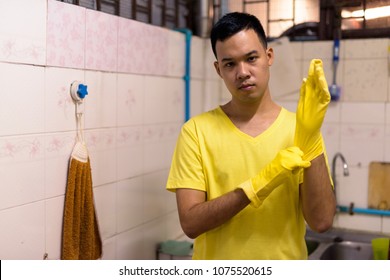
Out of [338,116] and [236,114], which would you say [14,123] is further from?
[338,116]

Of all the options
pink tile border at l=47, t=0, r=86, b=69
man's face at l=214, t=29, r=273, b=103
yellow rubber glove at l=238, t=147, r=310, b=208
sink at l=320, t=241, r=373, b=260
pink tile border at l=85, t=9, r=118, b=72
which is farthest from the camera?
sink at l=320, t=241, r=373, b=260

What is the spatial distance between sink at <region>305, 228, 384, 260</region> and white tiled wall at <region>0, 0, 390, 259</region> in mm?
64

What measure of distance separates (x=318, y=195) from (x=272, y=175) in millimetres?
144

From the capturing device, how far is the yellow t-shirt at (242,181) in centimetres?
135

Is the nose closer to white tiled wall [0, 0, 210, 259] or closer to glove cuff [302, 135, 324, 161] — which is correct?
glove cuff [302, 135, 324, 161]

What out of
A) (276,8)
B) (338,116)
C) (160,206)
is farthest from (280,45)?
(160,206)

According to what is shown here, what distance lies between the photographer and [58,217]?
1.56 m

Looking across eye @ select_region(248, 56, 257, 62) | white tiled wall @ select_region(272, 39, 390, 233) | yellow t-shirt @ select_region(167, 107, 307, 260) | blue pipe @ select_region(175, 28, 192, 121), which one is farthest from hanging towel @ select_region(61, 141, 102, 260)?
white tiled wall @ select_region(272, 39, 390, 233)

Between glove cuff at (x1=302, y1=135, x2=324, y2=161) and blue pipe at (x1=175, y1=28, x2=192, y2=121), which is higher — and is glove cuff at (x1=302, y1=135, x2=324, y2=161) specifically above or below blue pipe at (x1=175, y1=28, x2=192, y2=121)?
below

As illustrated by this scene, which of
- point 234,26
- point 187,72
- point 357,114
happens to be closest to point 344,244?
point 357,114

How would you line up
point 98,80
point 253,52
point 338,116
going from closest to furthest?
1. point 253,52
2. point 98,80
3. point 338,116

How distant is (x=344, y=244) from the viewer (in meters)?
2.29

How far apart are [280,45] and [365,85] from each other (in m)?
0.43

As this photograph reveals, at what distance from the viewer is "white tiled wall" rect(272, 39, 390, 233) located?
7.48 ft
